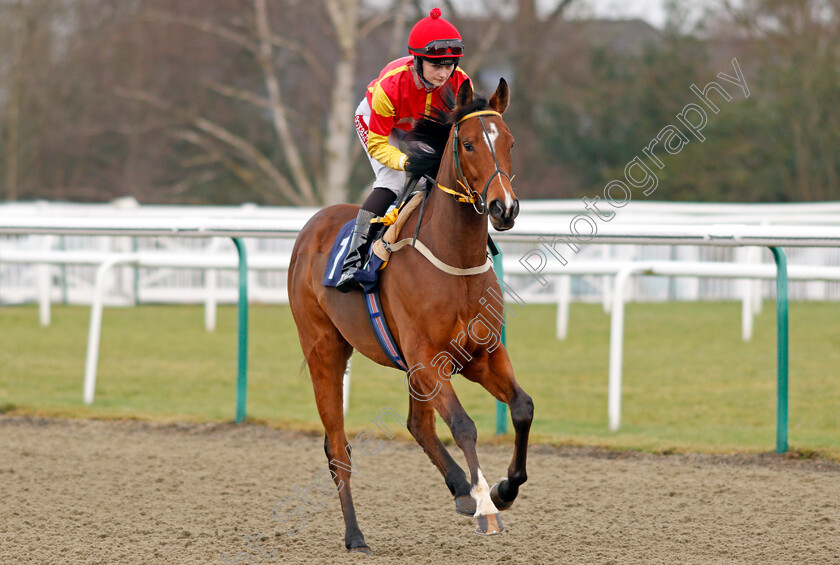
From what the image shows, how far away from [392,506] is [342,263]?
1.26 meters

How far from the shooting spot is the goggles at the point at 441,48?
3.98 metres

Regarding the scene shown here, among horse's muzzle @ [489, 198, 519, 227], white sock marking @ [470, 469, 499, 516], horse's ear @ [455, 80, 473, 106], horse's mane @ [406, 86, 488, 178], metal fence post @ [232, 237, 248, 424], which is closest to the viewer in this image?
horse's muzzle @ [489, 198, 519, 227]

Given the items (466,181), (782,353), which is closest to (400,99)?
(466,181)

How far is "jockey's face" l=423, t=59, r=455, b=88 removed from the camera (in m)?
4.09

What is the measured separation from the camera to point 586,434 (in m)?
6.46

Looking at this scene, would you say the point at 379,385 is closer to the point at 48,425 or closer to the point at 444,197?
the point at 48,425

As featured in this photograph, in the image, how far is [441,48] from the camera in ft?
13.1

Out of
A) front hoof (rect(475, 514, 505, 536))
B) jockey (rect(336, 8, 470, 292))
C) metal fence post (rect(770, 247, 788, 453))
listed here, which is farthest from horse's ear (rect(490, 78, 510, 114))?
metal fence post (rect(770, 247, 788, 453))

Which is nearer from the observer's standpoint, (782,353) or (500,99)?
(500,99)

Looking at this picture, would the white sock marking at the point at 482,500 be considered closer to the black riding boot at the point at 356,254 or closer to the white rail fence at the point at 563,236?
the black riding boot at the point at 356,254

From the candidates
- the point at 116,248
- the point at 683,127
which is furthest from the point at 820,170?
the point at 116,248

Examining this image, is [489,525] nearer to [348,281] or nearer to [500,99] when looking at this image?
[348,281]

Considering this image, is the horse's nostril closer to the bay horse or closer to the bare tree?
the bay horse

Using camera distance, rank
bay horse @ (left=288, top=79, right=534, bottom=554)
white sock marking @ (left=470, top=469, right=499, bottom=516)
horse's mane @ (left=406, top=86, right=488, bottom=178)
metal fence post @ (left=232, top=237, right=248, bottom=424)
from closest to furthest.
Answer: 1. white sock marking @ (left=470, top=469, right=499, bottom=516)
2. bay horse @ (left=288, top=79, right=534, bottom=554)
3. horse's mane @ (left=406, top=86, right=488, bottom=178)
4. metal fence post @ (left=232, top=237, right=248, bottom=424)
